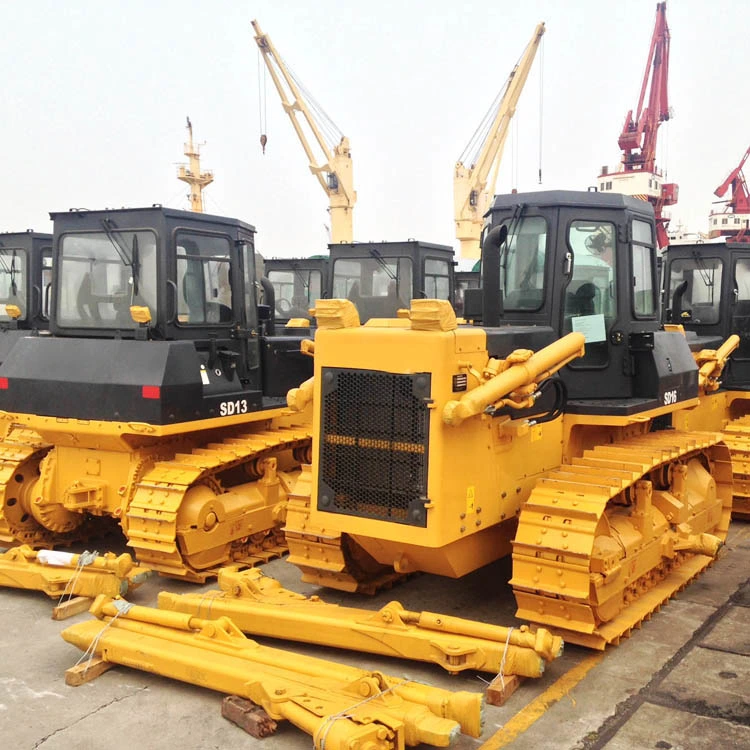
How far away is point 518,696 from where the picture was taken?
4.61 meters

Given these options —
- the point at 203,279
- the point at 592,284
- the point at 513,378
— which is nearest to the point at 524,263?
the point at 592,284

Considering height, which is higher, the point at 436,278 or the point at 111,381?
the point at 436,278

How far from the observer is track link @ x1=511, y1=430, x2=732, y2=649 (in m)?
4.86

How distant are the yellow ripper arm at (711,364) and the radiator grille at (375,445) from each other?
532 cm

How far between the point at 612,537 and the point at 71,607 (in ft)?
12.7

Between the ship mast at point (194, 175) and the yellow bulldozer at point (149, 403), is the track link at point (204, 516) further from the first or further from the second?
the ship mast at point (194, 175)

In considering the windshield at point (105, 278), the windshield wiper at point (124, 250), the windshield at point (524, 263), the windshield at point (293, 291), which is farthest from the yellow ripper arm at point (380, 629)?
the windshield at point (293, 291)

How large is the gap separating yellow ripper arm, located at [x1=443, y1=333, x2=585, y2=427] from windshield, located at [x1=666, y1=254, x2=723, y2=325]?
5.86 metres

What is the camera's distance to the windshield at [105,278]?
6.88 m

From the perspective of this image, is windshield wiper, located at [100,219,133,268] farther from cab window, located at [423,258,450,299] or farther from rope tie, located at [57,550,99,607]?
cab window, located at [423,258,450,299]

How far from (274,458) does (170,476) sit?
1163mm

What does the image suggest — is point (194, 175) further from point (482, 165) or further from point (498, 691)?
point (498, 691)

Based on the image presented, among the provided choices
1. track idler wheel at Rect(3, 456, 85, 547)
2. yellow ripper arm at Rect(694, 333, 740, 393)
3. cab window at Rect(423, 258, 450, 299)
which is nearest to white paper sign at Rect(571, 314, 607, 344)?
yellow ripper arm at Rect(694, 333, 740, 393)

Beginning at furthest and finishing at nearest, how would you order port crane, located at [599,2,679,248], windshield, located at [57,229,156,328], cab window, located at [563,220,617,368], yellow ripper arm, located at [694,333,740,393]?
port crane, located at [599,2,679,248] < yellow ripper arm, located at [694,333,740,393] < windshield, located at [57,229,156,328] < cab window, located at [563,220,617,368]
